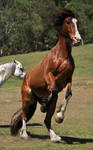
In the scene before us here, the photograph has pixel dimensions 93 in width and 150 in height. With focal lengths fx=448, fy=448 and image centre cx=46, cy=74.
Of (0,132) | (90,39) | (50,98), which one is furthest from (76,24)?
(90,39)

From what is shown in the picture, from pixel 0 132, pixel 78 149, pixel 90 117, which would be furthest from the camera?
pixel 90 117

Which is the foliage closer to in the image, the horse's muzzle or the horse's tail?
the horse's tail

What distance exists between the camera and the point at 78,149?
808 centimetres

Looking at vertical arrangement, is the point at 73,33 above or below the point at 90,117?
above

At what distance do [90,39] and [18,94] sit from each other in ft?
138

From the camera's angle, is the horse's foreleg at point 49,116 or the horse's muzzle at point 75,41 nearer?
the horse's muzzle at point 75,41

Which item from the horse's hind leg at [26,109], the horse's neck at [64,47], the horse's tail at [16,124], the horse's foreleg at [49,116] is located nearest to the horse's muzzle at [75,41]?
the horse's neck at [64,47]

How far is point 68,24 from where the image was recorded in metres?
8.55

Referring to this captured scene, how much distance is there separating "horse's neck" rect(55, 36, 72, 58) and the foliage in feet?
159

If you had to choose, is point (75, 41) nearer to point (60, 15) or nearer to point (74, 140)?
point (60, 15)

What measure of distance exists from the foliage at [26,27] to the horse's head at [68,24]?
159ft

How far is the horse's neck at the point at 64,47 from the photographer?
8.66 meters

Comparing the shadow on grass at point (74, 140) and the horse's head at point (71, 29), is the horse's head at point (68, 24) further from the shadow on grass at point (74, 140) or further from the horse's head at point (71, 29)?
the shadow on grass at point (74, 140)

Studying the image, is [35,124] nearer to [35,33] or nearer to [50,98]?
[50,98]
